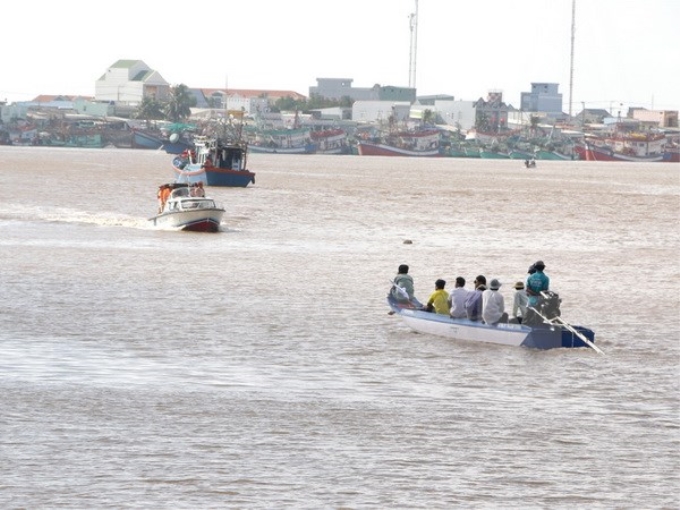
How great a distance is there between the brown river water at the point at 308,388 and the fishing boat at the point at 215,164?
149 feet

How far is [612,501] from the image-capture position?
1761cm

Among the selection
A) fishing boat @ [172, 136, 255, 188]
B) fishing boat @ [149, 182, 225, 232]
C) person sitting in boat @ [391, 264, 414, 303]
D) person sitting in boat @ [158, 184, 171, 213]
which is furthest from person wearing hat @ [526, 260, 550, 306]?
fishing boat @ [172, 136, 255, 188]

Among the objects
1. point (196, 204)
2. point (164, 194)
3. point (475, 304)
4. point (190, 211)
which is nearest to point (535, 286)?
point (475, 304)

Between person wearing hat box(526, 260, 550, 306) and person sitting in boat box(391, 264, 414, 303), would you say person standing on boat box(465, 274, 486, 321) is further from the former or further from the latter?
person sitting in boat box(391, 264, 414, 303)

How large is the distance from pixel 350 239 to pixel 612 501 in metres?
44.7

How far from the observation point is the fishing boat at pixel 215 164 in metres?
99.1

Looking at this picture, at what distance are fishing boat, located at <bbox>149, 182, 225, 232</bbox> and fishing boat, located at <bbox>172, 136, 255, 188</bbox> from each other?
37412 millimetres

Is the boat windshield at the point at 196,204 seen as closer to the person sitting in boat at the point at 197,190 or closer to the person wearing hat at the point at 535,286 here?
the person sitting in boat at the point at 197,190

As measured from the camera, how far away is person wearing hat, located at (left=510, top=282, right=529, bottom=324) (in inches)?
1136

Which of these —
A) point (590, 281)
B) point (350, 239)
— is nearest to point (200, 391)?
point (590, 281)

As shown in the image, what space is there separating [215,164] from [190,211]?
4569 centimetres

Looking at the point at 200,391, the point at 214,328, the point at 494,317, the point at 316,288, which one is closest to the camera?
the point at 200,391

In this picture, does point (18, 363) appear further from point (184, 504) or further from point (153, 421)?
point (184, 504)

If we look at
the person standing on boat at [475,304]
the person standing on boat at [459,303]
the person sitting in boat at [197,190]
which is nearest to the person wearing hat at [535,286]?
the person standing on boat at [475,304]
